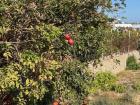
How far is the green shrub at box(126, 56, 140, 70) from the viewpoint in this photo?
25469mm

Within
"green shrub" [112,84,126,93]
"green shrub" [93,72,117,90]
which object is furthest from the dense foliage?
"green shrub" [93,72,117,90]

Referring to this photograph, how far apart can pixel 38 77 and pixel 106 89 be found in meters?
12.1

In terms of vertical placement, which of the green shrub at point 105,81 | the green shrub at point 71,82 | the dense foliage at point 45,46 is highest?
the dense foliage at point 45,46

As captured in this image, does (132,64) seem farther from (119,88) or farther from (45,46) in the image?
(45,46)

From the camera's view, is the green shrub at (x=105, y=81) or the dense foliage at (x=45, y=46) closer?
the dense foliage at (x=45, y=46)

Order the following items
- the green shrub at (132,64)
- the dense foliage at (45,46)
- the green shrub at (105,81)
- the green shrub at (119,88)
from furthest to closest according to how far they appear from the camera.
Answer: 1. the green shrub at (132,64)
2. the green shrub at (105,81)
3. the green shrub at (119,88)
4. the dense foliage at (45,46)

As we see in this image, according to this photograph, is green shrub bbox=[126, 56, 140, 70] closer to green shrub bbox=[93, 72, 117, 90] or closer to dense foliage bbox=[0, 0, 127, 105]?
green shrub bbox=[93, 72, 117, 90]

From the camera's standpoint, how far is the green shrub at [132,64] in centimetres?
2547

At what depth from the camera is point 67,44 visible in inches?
224

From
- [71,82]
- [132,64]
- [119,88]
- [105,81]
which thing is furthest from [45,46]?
[132,64]

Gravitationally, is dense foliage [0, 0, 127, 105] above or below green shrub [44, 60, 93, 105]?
above

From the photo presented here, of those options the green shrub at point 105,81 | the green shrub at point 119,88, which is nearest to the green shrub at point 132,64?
the green shrub at point 105,81

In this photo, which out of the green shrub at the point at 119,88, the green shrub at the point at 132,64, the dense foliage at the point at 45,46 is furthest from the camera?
the green shrub at the point at 132,64

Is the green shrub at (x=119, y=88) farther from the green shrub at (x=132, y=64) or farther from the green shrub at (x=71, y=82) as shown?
the green shrub at (x=71, y=82)
